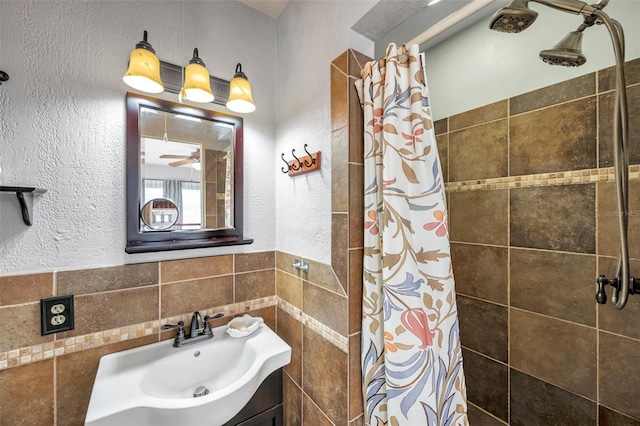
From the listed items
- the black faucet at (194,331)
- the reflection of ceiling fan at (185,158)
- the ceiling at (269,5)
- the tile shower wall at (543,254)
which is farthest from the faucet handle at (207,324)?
the ceiling at (269,5)

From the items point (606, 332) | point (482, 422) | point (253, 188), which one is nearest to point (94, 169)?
point (253, 188)

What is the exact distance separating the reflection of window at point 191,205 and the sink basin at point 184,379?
0.57 meters

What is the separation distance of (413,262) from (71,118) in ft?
4.80

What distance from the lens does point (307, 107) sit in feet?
4.15

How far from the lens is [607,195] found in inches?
40.7

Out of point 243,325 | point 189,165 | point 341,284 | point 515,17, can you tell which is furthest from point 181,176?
point 515,17

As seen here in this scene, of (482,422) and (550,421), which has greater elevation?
(550,421)

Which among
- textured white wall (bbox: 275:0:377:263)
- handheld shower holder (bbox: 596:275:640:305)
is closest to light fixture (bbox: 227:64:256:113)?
textured white wall (bbox: 275:0:377:263)

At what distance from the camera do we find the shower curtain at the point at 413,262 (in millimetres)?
872

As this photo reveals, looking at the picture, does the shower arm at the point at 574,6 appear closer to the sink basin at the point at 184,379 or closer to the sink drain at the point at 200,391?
the sink basin at the point at 184,379

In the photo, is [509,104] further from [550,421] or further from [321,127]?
[550,421]

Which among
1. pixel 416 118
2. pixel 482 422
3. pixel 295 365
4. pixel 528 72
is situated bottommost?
pixel 482 422

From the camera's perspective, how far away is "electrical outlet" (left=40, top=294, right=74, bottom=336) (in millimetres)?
962

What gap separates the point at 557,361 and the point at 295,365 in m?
1.25
